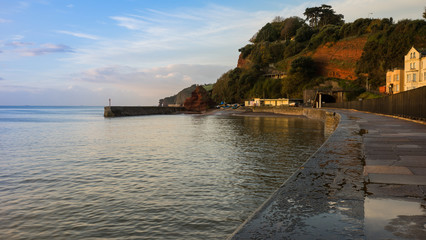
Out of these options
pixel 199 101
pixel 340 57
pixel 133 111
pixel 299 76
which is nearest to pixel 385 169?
pixel 133 111

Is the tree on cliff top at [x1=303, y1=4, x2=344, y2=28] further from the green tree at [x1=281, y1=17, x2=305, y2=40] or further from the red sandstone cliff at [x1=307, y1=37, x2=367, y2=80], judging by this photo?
the red sandstone cliff at [x1=307, y1=37, x2=367, y2=80]

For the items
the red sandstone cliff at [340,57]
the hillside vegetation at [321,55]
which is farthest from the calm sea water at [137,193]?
the red sandstone cliff at [340,57]

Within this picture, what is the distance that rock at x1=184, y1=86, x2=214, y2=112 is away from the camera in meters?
140

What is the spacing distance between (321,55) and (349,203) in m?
144

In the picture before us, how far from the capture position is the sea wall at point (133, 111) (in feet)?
358

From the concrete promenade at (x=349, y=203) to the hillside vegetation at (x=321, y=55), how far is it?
8986cm

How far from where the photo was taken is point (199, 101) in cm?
14088

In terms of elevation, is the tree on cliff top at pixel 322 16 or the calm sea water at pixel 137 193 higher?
the tree on cliff top at pixel 322 16

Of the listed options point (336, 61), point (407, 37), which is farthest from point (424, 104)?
point (336, 61)

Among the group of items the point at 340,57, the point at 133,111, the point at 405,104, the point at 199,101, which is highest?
the point at 340,57

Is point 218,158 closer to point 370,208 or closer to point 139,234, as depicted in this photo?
point 139,234

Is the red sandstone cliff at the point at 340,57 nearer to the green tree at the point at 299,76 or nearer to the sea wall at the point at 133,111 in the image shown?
the green tree at the point at 299,76

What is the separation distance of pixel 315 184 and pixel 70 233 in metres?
6.13

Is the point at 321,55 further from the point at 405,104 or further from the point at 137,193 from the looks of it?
the point at 137,193
